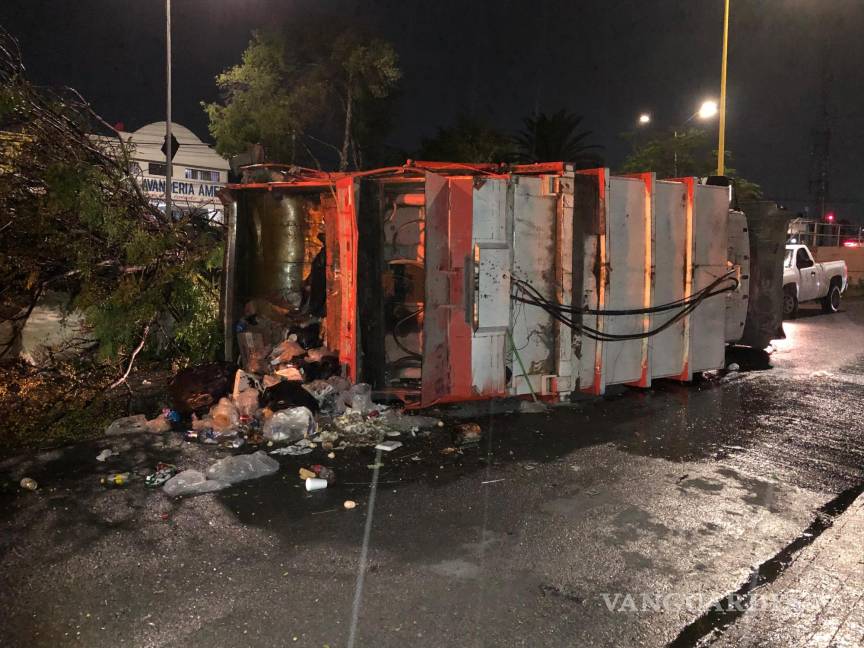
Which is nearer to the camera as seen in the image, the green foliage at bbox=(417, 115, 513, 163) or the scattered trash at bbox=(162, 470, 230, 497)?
the scattered trash at bbox=(162, 470, 230, 497)

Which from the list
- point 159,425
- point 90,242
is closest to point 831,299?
point 159,425

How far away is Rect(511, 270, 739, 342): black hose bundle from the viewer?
6223mm

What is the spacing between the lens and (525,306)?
6277 mm

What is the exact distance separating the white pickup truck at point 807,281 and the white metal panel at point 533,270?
10.4m

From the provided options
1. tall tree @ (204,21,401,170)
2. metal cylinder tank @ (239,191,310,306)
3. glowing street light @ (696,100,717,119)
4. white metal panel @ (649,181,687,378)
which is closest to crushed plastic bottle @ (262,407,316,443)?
metal cylinder tank @ (239,191,310,306)

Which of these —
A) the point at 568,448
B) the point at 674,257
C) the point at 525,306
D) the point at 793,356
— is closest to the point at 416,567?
the point at 568,448

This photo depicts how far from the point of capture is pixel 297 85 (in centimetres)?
2859

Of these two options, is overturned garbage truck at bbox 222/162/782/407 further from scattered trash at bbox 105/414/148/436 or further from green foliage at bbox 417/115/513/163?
green foliage at bbox 417/115/513/163

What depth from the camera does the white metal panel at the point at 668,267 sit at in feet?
22.8

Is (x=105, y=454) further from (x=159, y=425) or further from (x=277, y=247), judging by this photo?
(x=277, y=247)

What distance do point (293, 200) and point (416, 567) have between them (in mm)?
5363

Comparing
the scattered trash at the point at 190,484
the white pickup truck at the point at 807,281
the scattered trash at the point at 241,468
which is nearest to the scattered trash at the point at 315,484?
the scattered trash at the point at 241,468

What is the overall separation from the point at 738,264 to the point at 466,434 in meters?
4.71

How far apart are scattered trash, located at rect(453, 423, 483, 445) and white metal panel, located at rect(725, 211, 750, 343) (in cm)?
416
